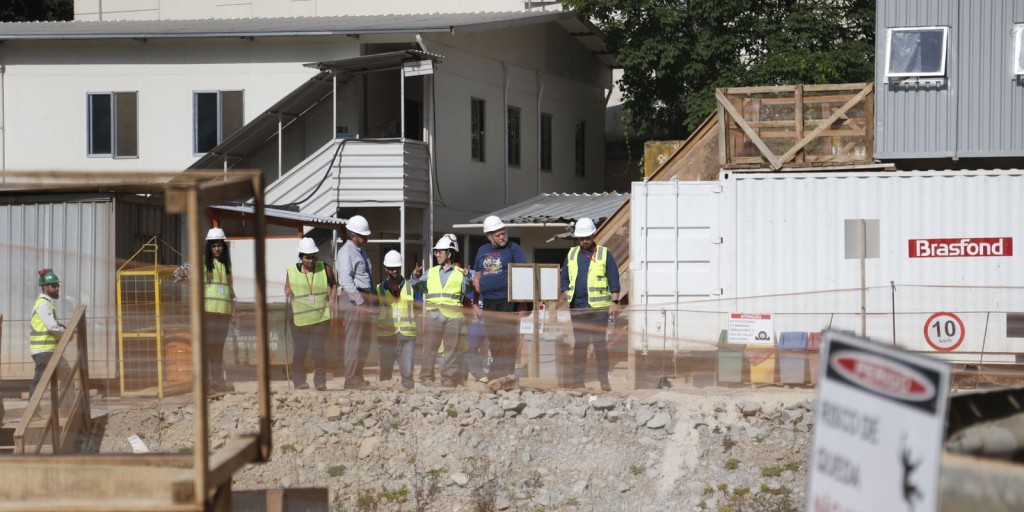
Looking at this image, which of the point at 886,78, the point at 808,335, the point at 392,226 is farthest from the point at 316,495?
the point at 392,226

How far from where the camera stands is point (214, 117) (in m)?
27.4

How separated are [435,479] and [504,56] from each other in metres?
18.2

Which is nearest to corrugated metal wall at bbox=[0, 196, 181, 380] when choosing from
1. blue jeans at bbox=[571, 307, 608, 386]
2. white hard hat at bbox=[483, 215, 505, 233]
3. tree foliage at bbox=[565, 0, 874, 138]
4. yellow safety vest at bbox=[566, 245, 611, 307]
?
white hard hat at bbox=[483, 215, 505, 233]

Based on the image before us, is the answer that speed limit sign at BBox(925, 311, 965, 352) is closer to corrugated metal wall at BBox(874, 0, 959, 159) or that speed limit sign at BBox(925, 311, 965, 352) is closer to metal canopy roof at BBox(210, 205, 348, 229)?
corrugated metal wall at BBox(874, 0, 959, 159)

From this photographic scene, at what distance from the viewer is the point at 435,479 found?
13.3 metres

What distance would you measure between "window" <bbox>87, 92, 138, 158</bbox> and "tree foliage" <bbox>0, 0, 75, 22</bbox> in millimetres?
14848

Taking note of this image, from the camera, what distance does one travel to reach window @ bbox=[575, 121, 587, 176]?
34812mm

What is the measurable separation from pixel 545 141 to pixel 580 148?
2612 millimetres

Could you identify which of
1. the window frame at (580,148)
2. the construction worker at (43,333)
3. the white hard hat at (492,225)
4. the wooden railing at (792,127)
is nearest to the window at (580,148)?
the window frame at (580,148)

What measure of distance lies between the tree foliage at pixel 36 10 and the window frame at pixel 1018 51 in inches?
1212

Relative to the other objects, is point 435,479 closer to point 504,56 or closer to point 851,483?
point 851,483

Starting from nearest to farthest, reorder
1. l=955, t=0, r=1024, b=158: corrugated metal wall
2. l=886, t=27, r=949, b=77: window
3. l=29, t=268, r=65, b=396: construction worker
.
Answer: l=29, t=268, r=65, b=396: construction worker, l=955, t=0, r=1024, b=158: corrugated metal wall, l=886, t=27, r=949, b=77: window

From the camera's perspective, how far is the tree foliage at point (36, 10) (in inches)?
1608

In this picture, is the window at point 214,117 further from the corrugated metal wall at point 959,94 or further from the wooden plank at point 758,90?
the corrugated metal wall at point 959,94
